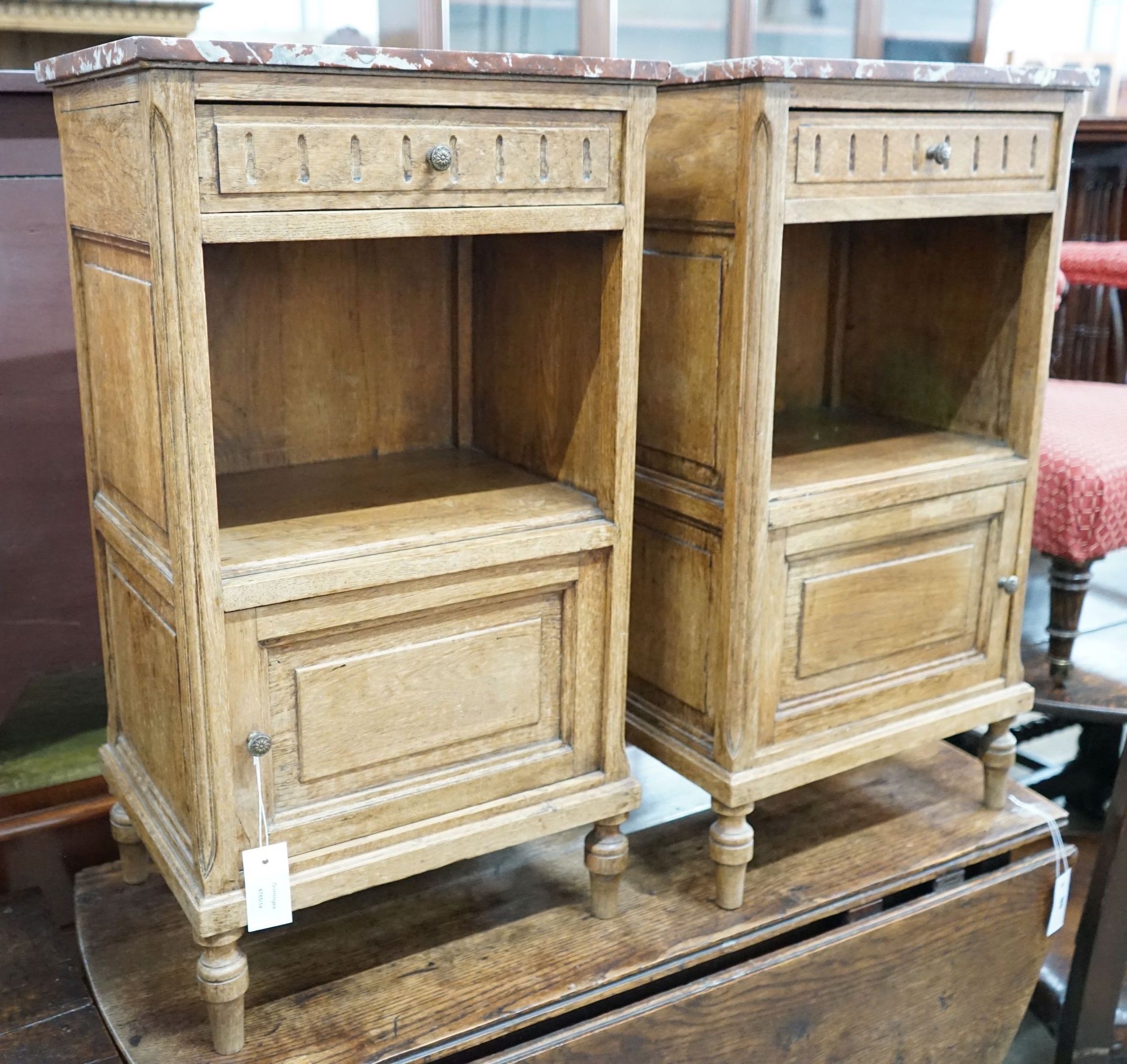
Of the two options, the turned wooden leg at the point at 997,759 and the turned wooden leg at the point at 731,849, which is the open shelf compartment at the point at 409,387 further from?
the turned wooden leg at the point at 997,759

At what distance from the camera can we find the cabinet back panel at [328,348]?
1.49 metres

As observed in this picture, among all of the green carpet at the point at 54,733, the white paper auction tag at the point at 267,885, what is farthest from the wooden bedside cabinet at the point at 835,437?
the green carpet at the point at 54,733

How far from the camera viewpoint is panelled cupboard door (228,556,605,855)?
122 cm

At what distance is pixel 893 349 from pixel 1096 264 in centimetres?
90

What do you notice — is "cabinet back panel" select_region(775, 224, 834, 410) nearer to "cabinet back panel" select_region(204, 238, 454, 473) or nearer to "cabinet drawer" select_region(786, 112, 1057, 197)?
"cabinet drawer" select_region(786, 112, 1057, 197)

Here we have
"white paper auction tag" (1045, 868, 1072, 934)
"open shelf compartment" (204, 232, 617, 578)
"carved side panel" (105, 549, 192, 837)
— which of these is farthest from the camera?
"white paper auction tag" (1045, 868, 1072, 934)

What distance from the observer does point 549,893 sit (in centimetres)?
155

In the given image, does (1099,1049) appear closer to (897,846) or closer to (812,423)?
(897,846)

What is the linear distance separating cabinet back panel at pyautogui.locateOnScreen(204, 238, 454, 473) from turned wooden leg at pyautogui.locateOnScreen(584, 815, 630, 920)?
537mm

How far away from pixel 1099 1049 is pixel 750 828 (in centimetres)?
55

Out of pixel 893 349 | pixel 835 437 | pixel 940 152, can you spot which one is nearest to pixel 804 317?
pixel 893 349

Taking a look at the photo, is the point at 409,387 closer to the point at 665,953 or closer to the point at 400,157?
the point at 400,157

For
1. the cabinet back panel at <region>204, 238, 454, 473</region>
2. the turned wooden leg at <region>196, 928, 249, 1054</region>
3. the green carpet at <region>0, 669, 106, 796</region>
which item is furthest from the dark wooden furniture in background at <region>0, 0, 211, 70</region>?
the turned wooden leg at <region>196, 928, 249, 1054</region>

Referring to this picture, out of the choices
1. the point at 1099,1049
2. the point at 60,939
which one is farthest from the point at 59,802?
the point at 1099,1049
